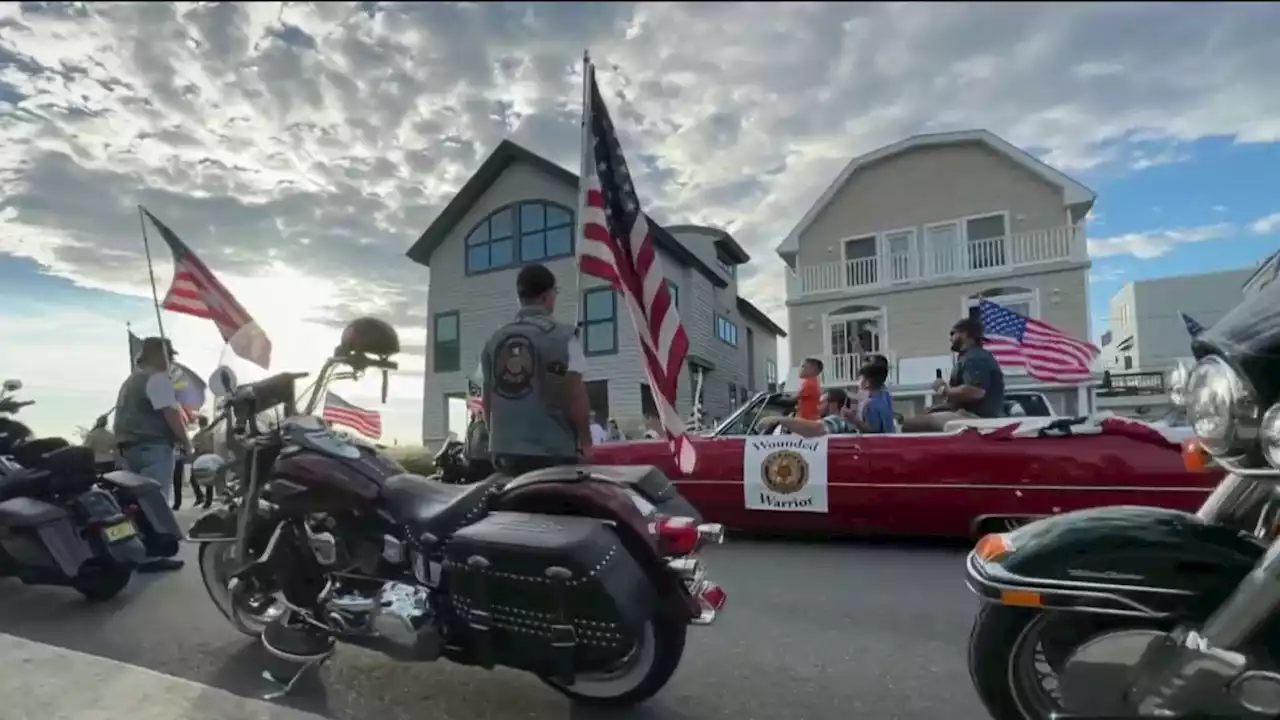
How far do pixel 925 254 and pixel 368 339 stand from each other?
58.1 ft

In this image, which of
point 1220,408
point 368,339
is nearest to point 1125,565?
point 1220,408

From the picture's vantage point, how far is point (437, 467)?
202 inches

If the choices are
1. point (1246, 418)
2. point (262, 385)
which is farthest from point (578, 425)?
point (1246, 418)

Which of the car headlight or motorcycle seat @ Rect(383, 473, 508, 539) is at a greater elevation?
the car headlight

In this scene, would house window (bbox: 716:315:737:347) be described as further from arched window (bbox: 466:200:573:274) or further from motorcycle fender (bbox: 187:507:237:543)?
motorcycle fender (bbox: 187:507:237:543)

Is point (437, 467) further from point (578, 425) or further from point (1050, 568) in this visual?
point (1050, 568)

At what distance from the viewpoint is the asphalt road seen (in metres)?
3.08

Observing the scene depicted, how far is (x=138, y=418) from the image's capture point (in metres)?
6.12

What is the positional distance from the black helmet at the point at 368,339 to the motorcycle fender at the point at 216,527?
0.99 meters

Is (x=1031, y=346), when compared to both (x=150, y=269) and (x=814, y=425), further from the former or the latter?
(x=150, y=269)

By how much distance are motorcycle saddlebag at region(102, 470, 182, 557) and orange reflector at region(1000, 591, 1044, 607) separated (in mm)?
5482

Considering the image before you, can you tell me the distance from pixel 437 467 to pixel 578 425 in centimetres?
178

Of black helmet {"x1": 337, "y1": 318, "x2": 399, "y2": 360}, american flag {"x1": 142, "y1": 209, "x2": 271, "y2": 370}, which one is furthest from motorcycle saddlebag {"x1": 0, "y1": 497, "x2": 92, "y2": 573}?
black helmet {"x1": 337, "y1": 318, "x2": 399, "y2": 360}

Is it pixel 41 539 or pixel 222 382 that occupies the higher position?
pixel 222 382
